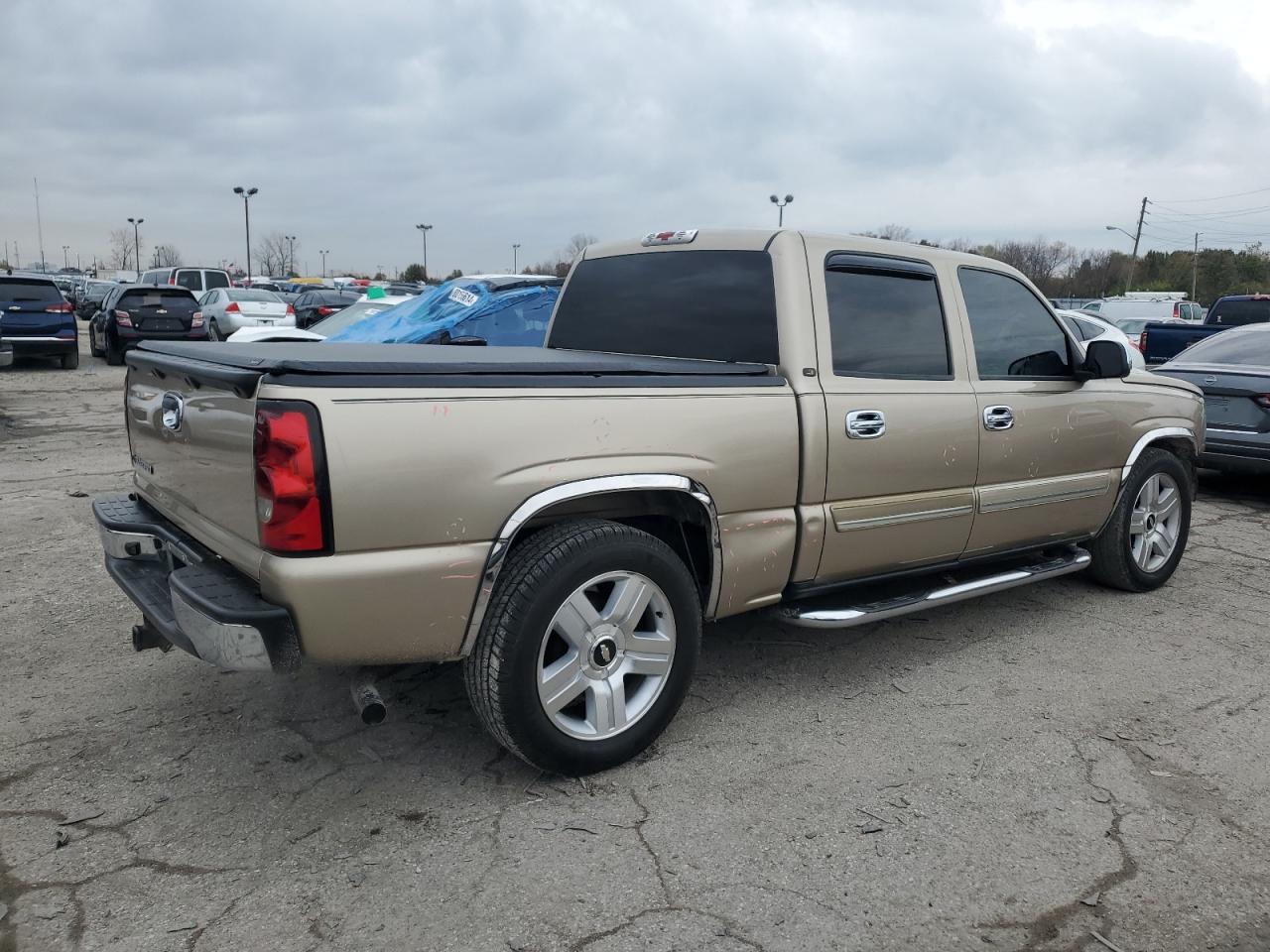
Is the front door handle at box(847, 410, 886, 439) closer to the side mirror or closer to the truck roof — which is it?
the truck roof

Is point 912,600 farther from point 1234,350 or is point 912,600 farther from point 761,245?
point 1234,350

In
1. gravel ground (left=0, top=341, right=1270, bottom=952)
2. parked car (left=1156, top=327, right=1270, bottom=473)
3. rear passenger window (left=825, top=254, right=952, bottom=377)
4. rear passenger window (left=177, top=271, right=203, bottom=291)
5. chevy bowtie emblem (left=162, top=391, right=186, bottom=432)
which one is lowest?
gravel ground (left=0, top=341, right=1270, bottom=952)

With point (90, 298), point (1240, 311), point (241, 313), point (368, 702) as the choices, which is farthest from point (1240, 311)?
Answer: point (90, 298)

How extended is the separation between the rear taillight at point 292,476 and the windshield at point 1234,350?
810 centimetres

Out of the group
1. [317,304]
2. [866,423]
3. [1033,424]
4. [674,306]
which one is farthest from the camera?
[317,304]

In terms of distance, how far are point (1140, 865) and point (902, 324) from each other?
2242 mm

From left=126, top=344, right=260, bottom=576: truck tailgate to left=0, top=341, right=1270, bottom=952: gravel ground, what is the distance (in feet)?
2.76

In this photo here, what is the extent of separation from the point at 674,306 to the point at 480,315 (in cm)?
489

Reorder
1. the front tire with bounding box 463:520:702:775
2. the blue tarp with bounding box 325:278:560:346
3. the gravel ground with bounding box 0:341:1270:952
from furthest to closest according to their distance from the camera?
the blue tarp with bounding box 325:278:560:346
the front tire with bounding box 463:520:702:775
the gravel ground with bounding box 0:341:1270:952

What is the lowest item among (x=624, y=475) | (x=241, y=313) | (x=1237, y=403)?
(x=1237, y=403)

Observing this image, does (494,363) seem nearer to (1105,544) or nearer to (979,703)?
(979,703)

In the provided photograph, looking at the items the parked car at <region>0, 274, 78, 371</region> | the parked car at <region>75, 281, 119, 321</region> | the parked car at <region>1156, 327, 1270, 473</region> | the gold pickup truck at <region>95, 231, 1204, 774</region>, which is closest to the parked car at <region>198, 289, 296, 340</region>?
the parked car at <region>0, 274, 78, 371</region>

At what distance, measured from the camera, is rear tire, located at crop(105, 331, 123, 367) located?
19141mm

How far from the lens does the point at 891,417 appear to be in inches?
152
